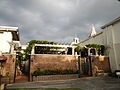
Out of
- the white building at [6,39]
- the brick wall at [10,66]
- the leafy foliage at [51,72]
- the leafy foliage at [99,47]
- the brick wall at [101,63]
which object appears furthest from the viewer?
the leafy foliage at [99,47]

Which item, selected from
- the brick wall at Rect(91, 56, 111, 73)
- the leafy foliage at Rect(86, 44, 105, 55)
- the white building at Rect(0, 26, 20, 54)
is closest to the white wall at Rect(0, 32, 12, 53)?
the white building at Rect(0, 26, 20, 54)

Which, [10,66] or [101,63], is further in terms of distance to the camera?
[101,63]

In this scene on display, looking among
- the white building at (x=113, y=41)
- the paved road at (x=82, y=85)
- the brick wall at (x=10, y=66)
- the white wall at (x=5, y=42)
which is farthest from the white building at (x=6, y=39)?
the white building at (x=113, y=41)

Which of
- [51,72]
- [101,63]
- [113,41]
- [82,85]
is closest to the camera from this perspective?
[82,85]

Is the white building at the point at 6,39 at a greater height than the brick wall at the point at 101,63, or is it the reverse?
the white building at the point at 6,39

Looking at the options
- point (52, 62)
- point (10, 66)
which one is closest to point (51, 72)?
point (52, 62)

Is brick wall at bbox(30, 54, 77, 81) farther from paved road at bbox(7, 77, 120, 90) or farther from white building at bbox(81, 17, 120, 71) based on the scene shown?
white building at bbox(81, 17, 120, 71)

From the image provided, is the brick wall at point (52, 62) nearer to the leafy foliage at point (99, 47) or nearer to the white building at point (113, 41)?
the leafy foliage at point (99, 47)

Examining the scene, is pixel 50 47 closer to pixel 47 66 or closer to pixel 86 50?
pixel 47 66

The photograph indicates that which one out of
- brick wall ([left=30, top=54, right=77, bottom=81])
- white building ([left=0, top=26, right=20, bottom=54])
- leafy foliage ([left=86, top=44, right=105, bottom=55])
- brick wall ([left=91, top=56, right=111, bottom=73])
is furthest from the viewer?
leafy foliage ([left=86, top=44, right=105, bottom=55])

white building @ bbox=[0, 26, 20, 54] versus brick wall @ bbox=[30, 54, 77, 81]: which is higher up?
white building @ bbox=[0, 26, 20, 54]

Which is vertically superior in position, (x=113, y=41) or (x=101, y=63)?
(x=113, y=41)

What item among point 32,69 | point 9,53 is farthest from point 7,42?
point 32,69

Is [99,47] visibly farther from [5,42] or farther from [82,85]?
[5,42]
